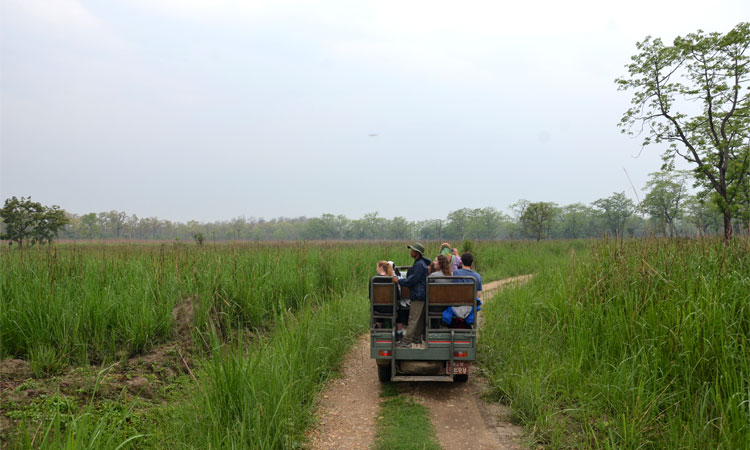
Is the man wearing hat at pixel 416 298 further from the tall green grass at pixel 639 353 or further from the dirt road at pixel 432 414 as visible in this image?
the tall green grass at pixel 639 353

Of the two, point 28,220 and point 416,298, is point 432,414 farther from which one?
point 28,220

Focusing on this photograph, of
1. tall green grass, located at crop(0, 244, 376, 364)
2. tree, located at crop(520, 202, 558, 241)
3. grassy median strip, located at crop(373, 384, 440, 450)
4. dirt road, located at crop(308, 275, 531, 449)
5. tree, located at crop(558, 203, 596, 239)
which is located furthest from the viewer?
tree, located at crop(558, 203, 596, 239)

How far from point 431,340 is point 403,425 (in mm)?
1122

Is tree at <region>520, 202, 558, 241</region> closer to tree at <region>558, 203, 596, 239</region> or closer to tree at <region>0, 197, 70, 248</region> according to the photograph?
tree at <region>558, 203, 596, 239</region>

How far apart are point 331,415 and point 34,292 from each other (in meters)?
4.70

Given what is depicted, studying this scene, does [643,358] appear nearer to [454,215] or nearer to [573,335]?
[573,335]

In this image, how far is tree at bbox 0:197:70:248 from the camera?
18953mm

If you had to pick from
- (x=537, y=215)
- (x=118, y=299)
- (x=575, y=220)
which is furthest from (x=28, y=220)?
(x=575, y=220)

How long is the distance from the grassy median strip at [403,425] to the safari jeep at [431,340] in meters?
0.29

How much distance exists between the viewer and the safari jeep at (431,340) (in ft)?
17.0

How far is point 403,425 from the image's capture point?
14.4 feet

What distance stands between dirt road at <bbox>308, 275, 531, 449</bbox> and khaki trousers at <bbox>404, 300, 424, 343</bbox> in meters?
0.64

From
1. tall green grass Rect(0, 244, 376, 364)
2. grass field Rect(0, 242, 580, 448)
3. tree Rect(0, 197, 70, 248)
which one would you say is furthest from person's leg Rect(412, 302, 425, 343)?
tree Rect(0, 197, 70, 248)

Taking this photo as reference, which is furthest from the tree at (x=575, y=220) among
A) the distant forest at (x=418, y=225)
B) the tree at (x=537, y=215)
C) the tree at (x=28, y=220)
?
the tree at (x=28, y=220)
